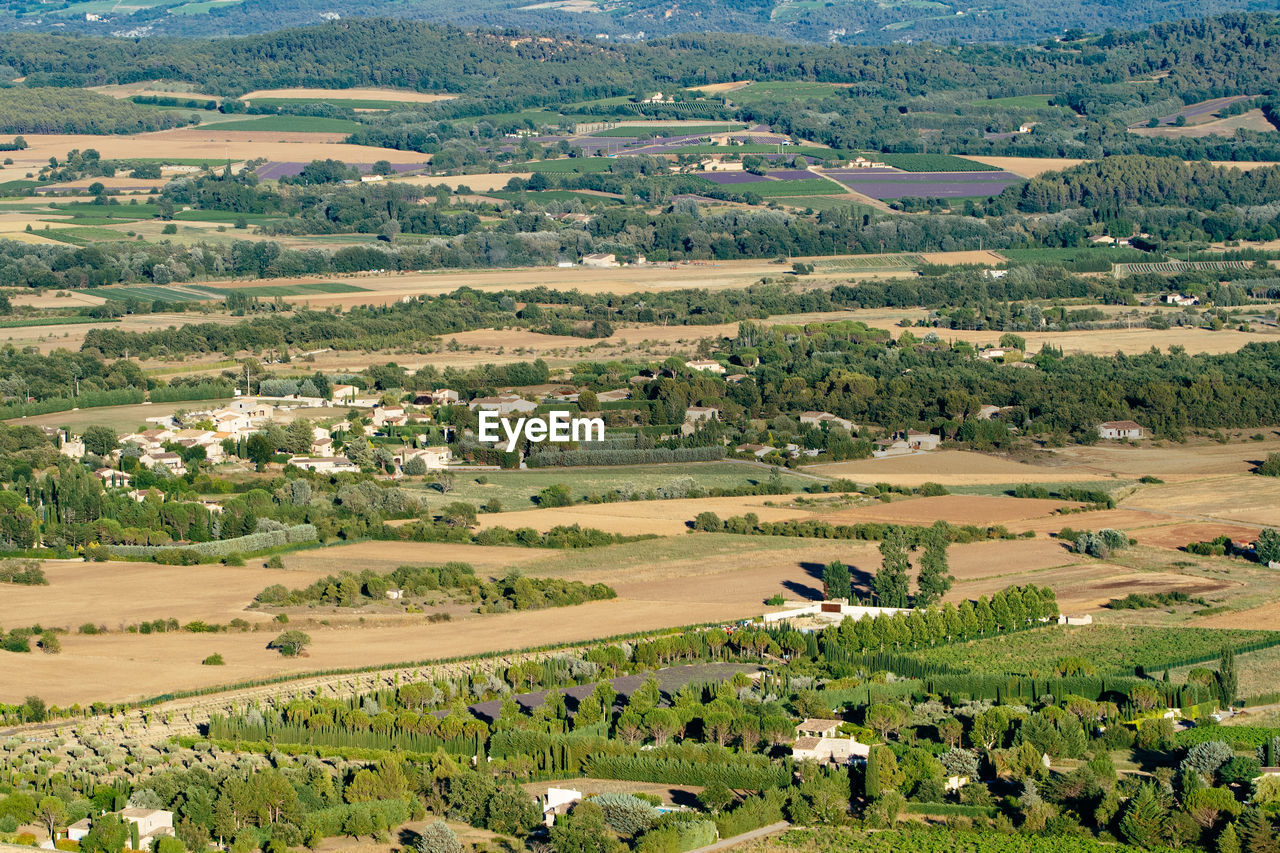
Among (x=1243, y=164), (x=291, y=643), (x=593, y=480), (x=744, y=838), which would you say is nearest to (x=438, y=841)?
(x=744, y=838)

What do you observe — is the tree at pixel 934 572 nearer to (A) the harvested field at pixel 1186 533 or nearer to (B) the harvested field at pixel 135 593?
(A) the harvested field at pixel 1186 533

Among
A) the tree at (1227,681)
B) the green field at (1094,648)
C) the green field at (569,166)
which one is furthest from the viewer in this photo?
the green field at (569,166)

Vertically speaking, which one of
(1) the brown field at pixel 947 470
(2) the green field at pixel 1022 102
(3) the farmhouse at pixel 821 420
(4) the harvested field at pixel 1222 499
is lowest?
(4) the harvested field at pixel 1222 499

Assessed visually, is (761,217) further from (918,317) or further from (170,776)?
(170,776)

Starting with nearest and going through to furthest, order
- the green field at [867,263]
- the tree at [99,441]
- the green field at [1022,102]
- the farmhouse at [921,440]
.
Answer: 1. the tree at [99,441]
2. the farmhouse at [921,440]
3. the green field at [867,263]
4. the green field at [1022,102]

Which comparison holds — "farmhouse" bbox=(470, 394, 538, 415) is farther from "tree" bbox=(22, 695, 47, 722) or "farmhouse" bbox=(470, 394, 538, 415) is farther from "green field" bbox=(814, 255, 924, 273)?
"green field" bbox=(814, 255, 924, 273)

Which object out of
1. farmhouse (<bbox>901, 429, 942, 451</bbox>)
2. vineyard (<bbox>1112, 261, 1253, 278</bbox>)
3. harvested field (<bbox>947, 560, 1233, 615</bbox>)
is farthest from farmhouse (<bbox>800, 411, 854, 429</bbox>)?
vineyard (<bbox>1112, 261, 1253, 278</bbox>)

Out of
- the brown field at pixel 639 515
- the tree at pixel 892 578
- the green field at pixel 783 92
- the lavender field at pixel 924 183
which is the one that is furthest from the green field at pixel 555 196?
the tree at pixel 892 578
